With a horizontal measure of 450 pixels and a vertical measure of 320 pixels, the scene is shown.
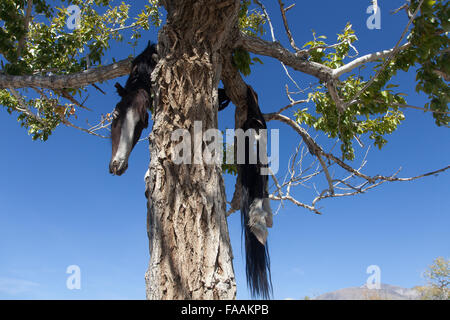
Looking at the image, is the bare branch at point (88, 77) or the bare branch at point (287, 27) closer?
the bare branch at point (88, 77)

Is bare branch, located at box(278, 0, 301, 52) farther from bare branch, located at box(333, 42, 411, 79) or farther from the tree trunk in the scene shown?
the tree trunk

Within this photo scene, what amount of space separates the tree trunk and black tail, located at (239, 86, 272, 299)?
0.66 meters

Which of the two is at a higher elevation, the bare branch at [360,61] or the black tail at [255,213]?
the bare branch at [360,61]

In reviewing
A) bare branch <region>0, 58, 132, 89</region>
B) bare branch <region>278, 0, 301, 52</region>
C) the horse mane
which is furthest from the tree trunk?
bare branch <region>278, 0, 301, 52</region>

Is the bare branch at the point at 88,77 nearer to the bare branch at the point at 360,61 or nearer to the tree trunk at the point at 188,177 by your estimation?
the tree trunk at the point at 188,177

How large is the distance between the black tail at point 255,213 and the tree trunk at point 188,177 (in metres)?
0.66

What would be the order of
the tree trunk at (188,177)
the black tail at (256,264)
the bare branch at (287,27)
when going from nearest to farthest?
the tree trunk at (188,177) < the black tail at (256,264) < the bare branch at (287,27)

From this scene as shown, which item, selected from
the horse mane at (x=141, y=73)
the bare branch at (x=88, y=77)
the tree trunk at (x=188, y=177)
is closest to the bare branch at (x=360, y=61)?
the tree trunk at (x=188, y=177)

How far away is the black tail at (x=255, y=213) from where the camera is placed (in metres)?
2.99

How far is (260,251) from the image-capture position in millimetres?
2994

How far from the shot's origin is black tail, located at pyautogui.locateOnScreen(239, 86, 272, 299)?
2988mm

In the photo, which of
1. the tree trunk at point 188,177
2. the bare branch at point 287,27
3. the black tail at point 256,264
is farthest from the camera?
the bare branch at point 287,27

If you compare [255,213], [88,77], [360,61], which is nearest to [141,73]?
[88,77]
